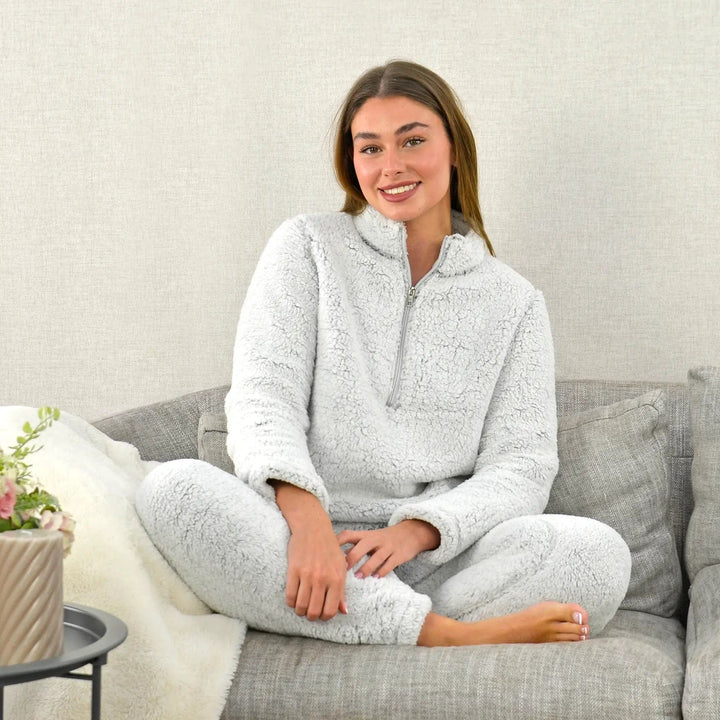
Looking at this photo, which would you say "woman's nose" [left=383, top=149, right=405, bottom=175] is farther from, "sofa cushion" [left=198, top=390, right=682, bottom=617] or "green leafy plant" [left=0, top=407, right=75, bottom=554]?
"green leafy plant" [left=0, top=407, right=75, bottom=554]

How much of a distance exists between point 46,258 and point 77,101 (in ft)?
1.23

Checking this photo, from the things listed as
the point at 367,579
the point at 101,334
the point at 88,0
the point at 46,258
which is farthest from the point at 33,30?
the point at 367,579

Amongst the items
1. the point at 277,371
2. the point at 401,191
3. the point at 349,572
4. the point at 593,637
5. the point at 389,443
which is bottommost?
the point at 593,637

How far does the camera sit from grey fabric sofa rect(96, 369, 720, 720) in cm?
144

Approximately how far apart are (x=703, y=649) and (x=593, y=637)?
0.19 m

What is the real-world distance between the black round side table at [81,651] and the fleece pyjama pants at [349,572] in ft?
0.90

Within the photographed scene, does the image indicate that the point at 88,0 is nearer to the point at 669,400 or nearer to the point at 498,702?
the point at 669,400

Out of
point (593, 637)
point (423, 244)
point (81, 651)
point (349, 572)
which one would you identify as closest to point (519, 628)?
point (593, 637)

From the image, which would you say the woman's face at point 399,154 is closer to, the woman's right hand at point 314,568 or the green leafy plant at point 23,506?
the woman's right hand at point 314,568

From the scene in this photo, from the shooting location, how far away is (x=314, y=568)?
1597 mm

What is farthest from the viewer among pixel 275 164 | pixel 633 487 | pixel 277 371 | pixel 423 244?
pixel 275 164

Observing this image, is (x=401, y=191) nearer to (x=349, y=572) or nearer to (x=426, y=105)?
(x=426, y=105)

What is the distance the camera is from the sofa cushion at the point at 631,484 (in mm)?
1976

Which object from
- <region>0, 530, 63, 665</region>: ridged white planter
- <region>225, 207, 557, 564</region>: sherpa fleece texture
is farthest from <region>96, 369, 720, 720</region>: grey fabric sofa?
<region>0, 530, 63, 665</region>: ridged white planter
